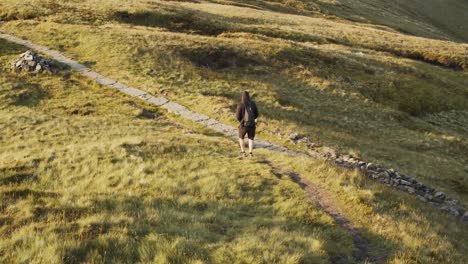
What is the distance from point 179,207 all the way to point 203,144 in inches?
336

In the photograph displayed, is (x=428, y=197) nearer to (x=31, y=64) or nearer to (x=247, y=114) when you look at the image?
(x=247, y=114)

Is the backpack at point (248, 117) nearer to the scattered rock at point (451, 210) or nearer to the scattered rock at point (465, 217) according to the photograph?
the scattered rock at point (451, 210)

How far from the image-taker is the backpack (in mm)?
18672

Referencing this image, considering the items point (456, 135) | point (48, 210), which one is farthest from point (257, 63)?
point (48, 210)

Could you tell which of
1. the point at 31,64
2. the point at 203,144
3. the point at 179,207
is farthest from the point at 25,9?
the point at 179,207

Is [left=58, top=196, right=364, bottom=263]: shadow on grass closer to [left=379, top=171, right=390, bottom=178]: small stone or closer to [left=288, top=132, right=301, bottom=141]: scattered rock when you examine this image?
[left=379, top=171, right=390, bottom=178]: small stone

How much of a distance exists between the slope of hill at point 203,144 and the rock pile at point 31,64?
8.28ft

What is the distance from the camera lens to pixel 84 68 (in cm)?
3559

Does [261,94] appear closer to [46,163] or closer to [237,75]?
[237,75]

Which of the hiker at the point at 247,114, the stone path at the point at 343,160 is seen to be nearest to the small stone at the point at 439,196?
the stone path at the point at 343,160

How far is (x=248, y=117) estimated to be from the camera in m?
18.8

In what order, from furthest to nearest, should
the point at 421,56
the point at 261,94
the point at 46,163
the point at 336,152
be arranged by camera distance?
the point at 421,56 → the point at 261,94 → the point at 336,152 → the point at 46,163

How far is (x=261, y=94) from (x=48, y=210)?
1005 inches

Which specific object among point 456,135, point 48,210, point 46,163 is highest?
point 48,210
